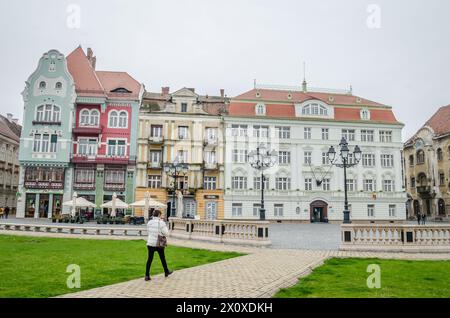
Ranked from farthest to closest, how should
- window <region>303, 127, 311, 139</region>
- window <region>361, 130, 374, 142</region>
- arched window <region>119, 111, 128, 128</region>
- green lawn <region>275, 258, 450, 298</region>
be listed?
window <region>361, 130, 374, 142</region> < window <region>303, 127, 311, 139</region> < arched window <region>119, 111, 128, 128</region> < green lawn <region>275, 258, 450, 298</region>

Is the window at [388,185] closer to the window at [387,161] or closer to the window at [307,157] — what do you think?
the window at [387,161]

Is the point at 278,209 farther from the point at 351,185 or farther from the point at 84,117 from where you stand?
the point at 84,117

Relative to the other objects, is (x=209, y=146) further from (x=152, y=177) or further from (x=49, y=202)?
(x=49, y=202)

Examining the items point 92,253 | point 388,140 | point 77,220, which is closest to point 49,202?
point 77,220

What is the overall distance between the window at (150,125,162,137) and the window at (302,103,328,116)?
1719 centimetres

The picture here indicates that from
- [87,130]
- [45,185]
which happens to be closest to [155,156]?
[87,130]

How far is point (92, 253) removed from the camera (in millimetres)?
13469

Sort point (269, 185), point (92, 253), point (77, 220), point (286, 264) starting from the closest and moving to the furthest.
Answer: point (286, 264) < point (92, 253) < point (77, 220) < point (269, 185)

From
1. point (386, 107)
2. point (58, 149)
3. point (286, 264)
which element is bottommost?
point (286, 264)

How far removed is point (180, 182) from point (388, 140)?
25881mm

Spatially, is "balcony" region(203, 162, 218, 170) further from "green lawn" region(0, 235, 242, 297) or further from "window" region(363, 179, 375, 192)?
"green lawn" region(0, 235, 242, 297)

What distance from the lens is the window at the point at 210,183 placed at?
4241cm

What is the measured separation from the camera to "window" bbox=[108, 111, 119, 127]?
41594mm

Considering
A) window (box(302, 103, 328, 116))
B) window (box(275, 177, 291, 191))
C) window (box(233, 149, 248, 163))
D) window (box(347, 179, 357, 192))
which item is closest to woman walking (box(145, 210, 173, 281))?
window (box(233, 149, 248, 163))
